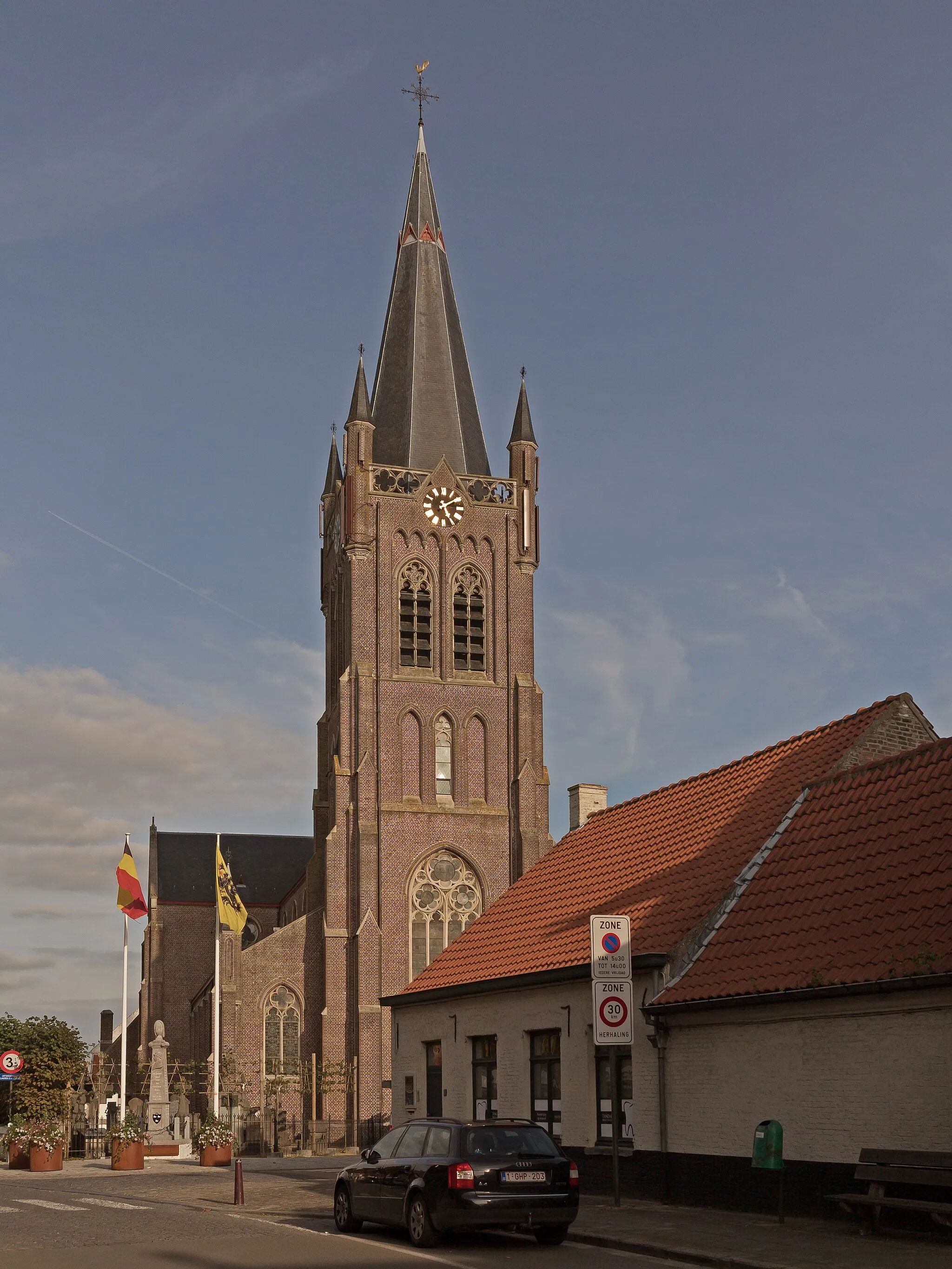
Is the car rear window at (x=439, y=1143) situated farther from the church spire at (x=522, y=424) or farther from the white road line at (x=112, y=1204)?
the church spire at (x=522, y=424)

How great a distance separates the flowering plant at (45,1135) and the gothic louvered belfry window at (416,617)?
2594cm

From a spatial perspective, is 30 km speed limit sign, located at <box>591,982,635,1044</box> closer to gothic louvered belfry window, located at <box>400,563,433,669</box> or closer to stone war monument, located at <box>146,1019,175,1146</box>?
stone war monument, located at <box>146,1019,175,1146</box>

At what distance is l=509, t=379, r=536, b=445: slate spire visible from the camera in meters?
59.2

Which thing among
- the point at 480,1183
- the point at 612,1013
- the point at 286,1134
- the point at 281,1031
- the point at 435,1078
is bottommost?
the point at 286,1134

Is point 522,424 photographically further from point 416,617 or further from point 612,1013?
point 612,1013

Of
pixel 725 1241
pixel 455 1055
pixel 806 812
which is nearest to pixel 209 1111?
pixel 455 1055

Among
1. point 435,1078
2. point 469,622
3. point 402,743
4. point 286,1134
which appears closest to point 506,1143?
point 435,1078

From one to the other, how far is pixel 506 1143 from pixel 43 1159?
62.1ft

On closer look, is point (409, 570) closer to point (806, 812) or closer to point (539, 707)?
point (539, 707)

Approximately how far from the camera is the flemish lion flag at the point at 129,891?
40469 millimetres

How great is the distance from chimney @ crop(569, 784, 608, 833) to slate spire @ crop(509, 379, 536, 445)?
28616mm

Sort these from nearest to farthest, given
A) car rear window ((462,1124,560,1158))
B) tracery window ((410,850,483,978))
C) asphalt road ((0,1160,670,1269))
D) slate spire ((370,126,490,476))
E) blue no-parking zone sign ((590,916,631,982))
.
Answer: asphalt road ((0,1160,670,1269))
car rear window ((462,1124,560,1158))
blue no-parking zone sign ((590,916,631,982))
tracery window ((410,850,483,978))
slate spire ((370,126,490,476))

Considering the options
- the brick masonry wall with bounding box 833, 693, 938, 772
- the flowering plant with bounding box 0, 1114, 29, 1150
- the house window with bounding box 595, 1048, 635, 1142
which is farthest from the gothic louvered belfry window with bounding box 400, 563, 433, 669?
the house window with bounding box 595, 1048, 635, 1142

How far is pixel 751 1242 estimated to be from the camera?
14148 mm
